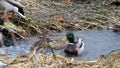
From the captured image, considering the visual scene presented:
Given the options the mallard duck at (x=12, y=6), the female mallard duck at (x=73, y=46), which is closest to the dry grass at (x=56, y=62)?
the female mallard duck at (x=73, y=46)

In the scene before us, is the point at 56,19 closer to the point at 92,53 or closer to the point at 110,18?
the point at 110,18

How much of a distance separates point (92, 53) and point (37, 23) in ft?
8.52

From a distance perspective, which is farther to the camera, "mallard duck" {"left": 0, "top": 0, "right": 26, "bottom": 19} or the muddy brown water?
"mallard duck" {"left": 0, "top": 0, "right": 26, "bottom": 19}

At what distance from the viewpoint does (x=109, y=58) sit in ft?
25.9

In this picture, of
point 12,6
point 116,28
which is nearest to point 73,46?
point 116,28

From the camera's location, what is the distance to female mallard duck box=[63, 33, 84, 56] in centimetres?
1135

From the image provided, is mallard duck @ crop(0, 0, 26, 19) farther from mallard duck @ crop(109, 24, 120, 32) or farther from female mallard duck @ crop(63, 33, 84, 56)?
mallard duck @ crop(109, 24, 120, 32)

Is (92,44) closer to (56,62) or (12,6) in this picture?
(12,6)

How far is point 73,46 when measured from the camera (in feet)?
39.3

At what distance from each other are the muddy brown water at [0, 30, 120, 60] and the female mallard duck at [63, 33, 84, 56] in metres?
0.12

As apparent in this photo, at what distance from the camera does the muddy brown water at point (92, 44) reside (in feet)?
35.7

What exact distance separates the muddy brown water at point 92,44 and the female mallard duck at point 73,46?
0.40 feet

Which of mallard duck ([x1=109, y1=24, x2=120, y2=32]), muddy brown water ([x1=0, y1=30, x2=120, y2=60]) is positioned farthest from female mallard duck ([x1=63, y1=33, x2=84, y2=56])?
mallard duck ([x1=109, y1=24, x2=120, y2=32])

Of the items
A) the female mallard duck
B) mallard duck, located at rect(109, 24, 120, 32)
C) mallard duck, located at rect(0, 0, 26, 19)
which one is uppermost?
mallard duck, located at rect(0, 0, 26, 19)
